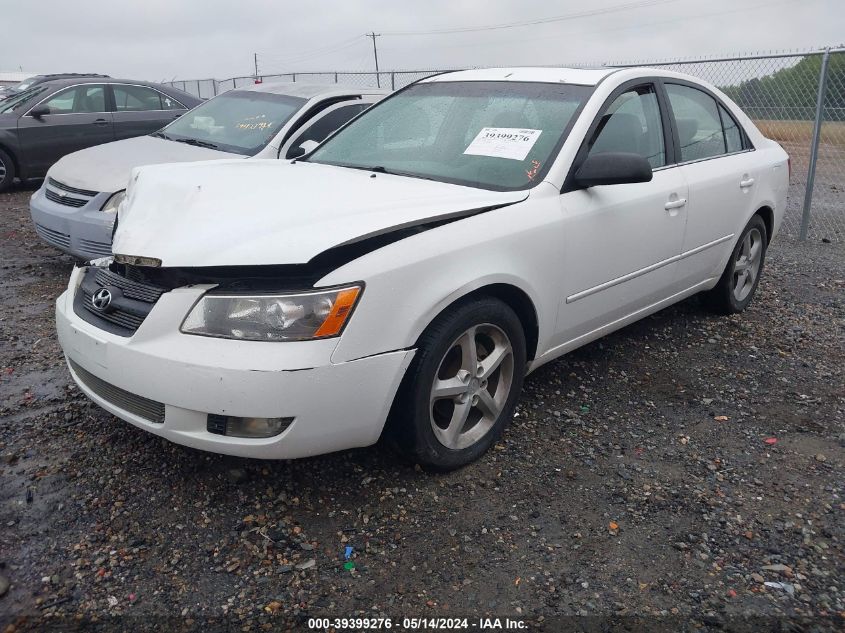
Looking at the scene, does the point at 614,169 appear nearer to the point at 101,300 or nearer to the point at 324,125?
the point at 101,300

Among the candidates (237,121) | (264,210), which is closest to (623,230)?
(264,210)

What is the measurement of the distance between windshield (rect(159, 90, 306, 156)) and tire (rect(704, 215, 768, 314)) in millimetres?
3766

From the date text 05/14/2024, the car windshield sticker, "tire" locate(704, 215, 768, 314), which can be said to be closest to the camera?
the date text 05/14/2024

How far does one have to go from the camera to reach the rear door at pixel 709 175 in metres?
4.32

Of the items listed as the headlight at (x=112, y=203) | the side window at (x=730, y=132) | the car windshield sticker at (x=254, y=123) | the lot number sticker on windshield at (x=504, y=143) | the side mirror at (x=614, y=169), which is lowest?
the headlight at (x=112, y=203)

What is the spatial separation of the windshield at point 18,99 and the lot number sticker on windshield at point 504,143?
8.75 meters

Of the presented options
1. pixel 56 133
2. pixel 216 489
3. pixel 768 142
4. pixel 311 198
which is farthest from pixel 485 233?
pixel 56 133

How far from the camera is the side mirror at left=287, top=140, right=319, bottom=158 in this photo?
4597mm

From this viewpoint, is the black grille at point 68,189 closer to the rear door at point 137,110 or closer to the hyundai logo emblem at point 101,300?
the hyundai logo emblem at point 101,300

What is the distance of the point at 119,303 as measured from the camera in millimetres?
2863

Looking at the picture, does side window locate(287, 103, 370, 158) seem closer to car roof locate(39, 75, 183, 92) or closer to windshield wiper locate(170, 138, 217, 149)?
windshield wiper locate(170, 138, 217, 149)

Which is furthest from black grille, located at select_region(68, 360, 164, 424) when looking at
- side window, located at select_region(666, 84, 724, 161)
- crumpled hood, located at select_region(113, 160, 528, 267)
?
side window, located at select_region(666, 84, 724, 161)

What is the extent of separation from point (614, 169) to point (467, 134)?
794mm

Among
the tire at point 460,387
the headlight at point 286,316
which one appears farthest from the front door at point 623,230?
the headlight at point 286,316
